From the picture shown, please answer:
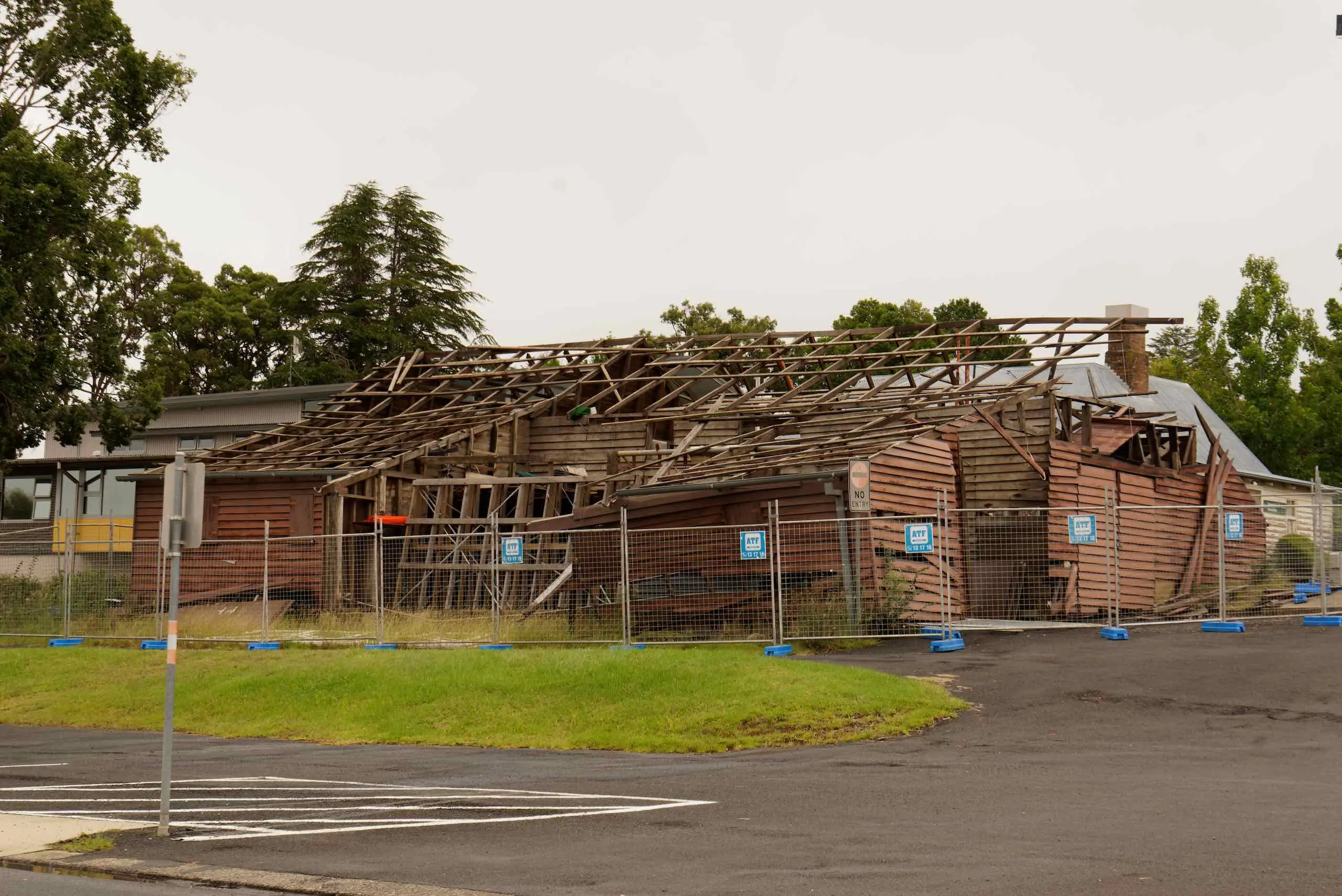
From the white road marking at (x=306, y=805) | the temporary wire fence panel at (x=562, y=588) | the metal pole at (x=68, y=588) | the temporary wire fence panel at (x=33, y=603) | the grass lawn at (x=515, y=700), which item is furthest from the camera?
the temporary wire fence panel at (x=33, y=603)

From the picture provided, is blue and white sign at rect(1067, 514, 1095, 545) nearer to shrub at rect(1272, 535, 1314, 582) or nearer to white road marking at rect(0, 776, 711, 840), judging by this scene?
shrub at rect(1272, 535, 1314, 582)

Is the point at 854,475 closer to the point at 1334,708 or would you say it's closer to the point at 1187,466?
the point at 1334,708

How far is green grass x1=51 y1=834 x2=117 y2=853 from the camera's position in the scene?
997 cm

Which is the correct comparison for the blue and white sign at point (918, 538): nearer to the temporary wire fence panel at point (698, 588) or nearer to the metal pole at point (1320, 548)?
the temporary wire fence panel at point (698, 588)

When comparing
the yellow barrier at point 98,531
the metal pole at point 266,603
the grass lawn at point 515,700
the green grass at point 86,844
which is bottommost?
the green grass at point 86,844

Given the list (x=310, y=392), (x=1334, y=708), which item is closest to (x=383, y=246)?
(x=310, y=392)

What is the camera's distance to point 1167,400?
4878cm

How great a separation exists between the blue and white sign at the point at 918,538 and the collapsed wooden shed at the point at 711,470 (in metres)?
0.33

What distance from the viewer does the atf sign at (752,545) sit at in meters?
21.3

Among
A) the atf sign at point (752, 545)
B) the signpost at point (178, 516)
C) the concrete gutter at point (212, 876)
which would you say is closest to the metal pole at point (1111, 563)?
the atf sign at point (752, 545)

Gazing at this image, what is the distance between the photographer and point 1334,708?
50.1ft

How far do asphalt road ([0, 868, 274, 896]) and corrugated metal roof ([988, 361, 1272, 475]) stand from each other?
38.2m

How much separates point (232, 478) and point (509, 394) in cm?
802

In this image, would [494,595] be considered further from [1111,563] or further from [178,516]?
[178,516]
